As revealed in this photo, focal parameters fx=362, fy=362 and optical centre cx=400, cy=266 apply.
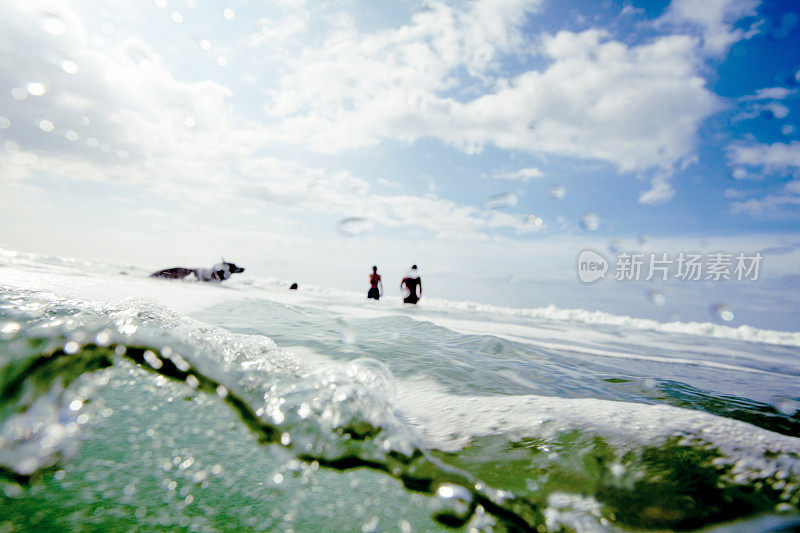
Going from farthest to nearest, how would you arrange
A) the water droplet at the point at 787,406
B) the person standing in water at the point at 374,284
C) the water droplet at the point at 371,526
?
the person standing in water at the point at 374,284 → the water droplet at the point at 787,406 → the water droplet at the point at 371,526

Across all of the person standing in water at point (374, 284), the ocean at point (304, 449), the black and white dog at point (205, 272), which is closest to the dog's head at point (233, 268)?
the black and white dog at point (205, 272)

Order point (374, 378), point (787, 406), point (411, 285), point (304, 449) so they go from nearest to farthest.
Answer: point (304, 449), point (374, 378), point (787, 406), point (411, 285)

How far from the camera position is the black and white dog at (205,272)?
13.6 m

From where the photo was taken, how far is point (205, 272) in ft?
47.6

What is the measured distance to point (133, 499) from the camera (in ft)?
3.86

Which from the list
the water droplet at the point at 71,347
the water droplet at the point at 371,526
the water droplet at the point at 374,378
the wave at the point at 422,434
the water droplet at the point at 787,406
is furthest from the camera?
the water droplet at the point at 787,406

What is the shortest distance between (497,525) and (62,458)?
5.19 ft

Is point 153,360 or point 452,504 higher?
point 153,360

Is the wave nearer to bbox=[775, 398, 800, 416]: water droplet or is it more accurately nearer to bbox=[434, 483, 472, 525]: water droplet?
bbox=[434, 483, 472, 525]: water droplet

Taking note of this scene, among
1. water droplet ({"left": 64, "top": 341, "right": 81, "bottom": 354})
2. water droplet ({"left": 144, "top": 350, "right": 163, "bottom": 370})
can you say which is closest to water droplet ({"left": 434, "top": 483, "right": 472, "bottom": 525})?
water droplet ({"left": 144, "top": 350, "right": 163, "bottom": 370})

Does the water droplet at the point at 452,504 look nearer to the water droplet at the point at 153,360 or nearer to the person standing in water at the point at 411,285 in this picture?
the water droplet at the point at 153,360

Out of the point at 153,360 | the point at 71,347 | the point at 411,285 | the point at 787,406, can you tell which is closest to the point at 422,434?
the point at 153,360

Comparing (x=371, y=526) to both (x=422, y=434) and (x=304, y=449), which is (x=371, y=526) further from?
(x=422, y=434)

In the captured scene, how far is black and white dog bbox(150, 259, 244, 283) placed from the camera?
536 inches
